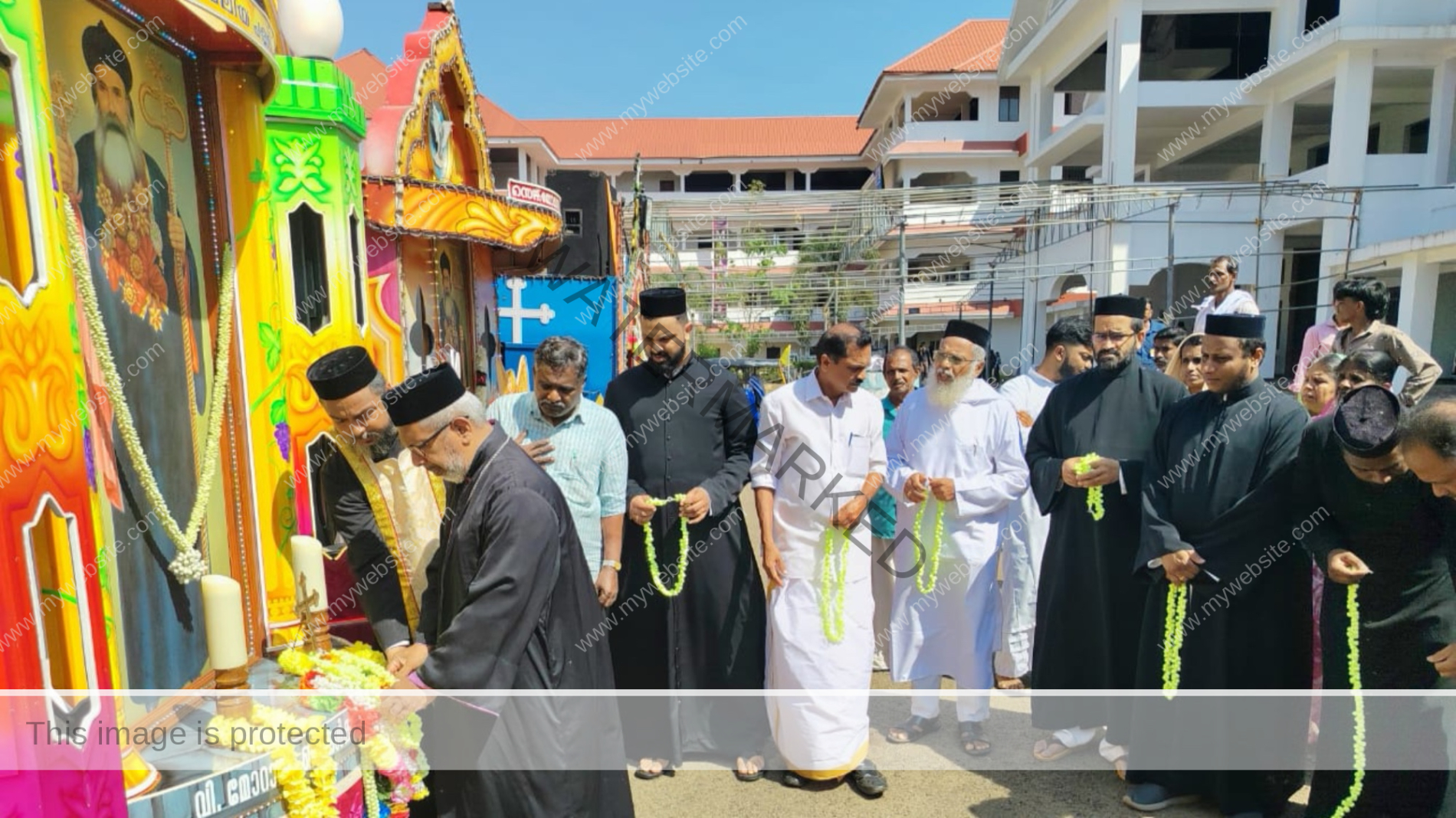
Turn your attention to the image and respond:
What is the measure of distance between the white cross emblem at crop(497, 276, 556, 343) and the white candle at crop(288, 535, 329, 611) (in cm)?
703

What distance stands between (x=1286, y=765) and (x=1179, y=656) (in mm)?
526

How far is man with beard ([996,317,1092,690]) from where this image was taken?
4.55m

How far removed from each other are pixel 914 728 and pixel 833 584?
1039mm

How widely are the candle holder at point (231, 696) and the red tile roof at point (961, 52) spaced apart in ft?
99.0

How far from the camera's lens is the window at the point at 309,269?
12.0 feet

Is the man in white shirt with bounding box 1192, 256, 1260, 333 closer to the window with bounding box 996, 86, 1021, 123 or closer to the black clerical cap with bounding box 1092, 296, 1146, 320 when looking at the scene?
the black clerical cap with bounding box 1092, 296, 1146, 320

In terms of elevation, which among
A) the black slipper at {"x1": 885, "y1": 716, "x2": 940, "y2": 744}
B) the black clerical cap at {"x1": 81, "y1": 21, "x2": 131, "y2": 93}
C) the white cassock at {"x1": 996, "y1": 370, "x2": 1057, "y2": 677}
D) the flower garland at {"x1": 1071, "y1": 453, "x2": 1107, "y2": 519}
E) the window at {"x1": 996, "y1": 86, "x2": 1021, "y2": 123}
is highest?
the window at {"x1": 996, "y1": 86, "x2": 1021, "y2": 123}

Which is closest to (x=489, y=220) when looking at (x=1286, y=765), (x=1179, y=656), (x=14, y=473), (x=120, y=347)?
(x=120, y=347)

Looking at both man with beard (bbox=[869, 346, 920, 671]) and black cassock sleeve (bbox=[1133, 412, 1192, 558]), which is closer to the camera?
black cassock sleeve (bbox=[1133, 412, 1192, 558])

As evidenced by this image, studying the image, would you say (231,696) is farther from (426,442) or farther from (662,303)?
(662,303)

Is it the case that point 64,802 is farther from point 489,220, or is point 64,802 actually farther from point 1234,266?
point 1234,266

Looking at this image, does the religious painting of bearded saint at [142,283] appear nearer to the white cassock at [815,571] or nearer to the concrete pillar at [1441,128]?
the white cassock at [815,571]

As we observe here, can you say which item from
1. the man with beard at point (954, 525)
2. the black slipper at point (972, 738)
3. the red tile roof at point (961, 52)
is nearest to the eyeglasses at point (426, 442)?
the man with beard at point (954, 525)

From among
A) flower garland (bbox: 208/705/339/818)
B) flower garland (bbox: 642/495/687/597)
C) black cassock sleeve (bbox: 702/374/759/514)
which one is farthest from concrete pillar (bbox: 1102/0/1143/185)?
flower garland (bbox: 208/705/339/818)
